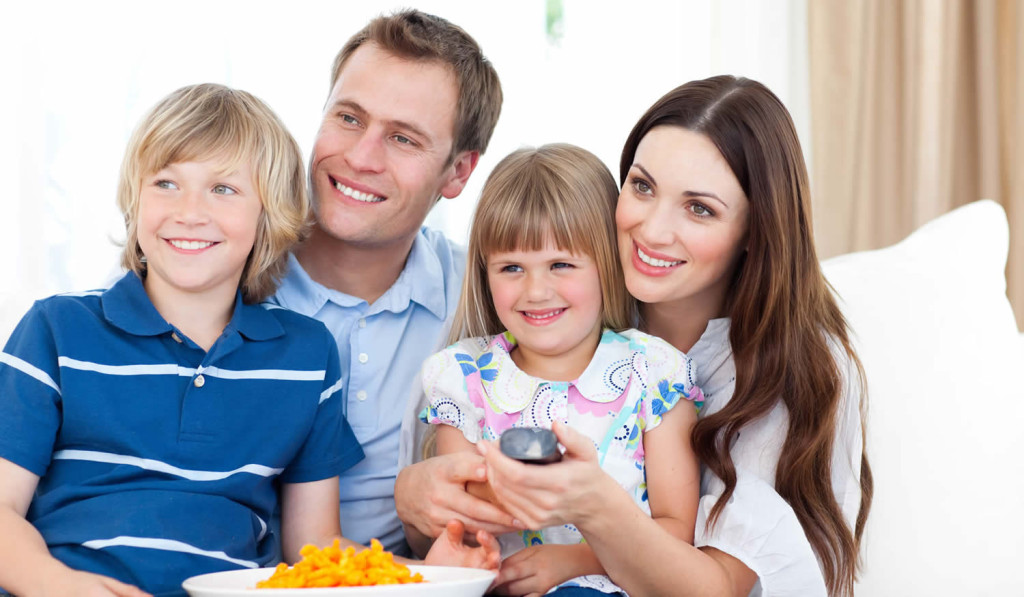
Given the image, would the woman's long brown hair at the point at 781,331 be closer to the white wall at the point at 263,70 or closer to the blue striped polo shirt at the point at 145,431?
the blue striped polo shirt at the point at 145,431

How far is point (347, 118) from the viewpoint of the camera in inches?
77.9

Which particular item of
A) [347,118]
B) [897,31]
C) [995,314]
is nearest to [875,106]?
[897,31]

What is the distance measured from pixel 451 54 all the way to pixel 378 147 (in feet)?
0.90

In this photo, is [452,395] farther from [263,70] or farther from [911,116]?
[911,116]

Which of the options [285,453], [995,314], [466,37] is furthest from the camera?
[466,37]

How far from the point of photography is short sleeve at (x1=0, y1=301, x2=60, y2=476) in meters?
1.39

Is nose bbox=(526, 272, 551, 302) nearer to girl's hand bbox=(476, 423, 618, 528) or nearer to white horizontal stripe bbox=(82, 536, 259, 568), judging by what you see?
girl's hand bbox=(476, 423, 618, 528)

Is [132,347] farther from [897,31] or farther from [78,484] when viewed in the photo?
[897,31]

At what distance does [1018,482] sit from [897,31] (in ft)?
5.58

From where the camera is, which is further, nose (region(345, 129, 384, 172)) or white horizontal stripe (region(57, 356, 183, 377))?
nose (region(345, 129, 384, 172))

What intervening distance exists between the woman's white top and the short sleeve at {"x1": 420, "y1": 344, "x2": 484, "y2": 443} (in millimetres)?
385

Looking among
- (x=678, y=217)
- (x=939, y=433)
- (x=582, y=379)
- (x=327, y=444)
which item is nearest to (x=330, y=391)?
(x=327, y=444)

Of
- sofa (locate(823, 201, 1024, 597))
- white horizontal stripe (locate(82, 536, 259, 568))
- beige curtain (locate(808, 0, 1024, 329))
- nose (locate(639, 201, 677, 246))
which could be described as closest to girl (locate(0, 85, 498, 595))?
white horizontal stripe (locate(82, 536, 259, 568))

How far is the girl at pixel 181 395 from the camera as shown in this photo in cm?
140
